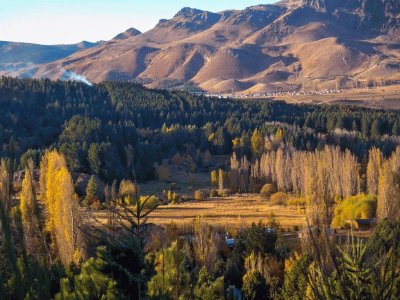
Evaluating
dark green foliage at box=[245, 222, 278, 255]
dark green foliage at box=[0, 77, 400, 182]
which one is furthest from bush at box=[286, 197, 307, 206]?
dark green foliage at box=[245, 222, 278, 255]

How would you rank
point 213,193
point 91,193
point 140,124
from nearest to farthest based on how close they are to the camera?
point 91,193 → point 213,193 → point 140,124

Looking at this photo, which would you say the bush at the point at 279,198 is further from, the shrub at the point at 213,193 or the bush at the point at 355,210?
the bush at the point at 355,210

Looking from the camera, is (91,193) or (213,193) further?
(213,193)

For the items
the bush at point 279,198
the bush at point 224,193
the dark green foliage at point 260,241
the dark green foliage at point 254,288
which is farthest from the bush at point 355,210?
the dark green foliage at point 254,288

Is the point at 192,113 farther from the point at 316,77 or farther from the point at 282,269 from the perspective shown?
the point at 316,77

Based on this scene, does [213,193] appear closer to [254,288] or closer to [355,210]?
[355,210]

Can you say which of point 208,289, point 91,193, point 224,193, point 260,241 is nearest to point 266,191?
point 224,193

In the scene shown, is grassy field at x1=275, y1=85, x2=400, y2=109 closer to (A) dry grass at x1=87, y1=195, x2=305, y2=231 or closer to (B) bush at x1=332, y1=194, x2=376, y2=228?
(A) dry grass at x1=87, y1=195, x2=305, y2=231
